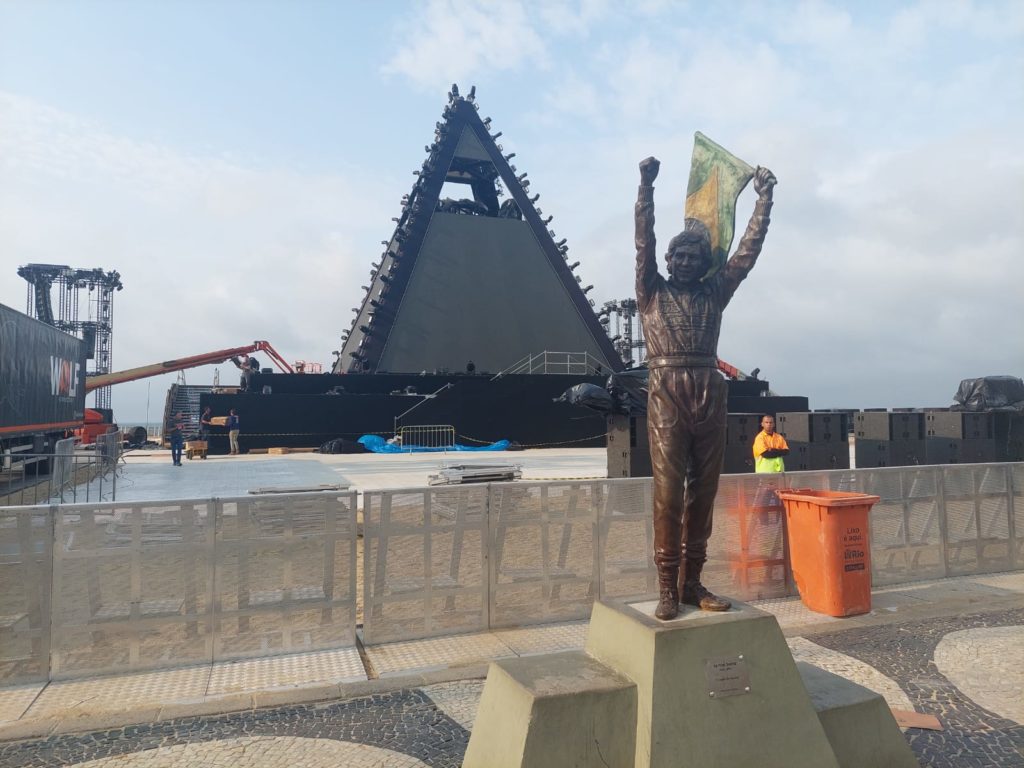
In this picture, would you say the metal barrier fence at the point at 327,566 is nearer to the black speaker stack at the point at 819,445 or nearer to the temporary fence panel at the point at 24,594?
the temporary fence panel at the point at 24,594

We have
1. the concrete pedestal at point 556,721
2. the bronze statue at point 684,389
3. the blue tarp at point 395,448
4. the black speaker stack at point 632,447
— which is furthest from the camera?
the blue tarp at point 395,448

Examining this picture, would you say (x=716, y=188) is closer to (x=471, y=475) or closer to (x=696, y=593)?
(x=696, y=593)

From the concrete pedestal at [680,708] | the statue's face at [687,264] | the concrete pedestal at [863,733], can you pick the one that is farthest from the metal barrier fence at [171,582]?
the concrete pedestal at [863,733]

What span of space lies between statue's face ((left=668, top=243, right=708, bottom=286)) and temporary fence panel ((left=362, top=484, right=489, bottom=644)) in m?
2.74

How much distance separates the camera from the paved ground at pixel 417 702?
146 inches

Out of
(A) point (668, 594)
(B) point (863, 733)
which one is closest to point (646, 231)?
(A) point (668, 594)

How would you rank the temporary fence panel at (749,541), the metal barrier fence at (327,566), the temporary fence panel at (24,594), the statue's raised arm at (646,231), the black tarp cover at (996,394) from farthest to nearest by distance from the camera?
the black tarp cover at (996,394), the temporary fence panel at (749,541), the metal barrier fence at (327,566), the temporary fence panel at (24,594), the statue's raised arm at (646,231)

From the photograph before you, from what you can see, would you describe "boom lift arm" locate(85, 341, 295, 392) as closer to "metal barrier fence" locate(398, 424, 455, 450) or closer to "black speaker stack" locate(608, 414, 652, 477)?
"metal barrier fence" locate(398, 424, 455, 450)

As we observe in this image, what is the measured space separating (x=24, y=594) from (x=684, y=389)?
15.5 ft

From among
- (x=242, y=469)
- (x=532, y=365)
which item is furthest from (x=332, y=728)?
(x=532, y=365)

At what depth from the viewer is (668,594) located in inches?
150

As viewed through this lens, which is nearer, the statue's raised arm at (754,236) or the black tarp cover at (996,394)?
the statue's raised arm at (754,236)

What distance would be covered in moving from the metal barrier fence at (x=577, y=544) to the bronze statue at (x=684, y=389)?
2087mm

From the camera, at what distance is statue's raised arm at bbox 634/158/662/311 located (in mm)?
4199
